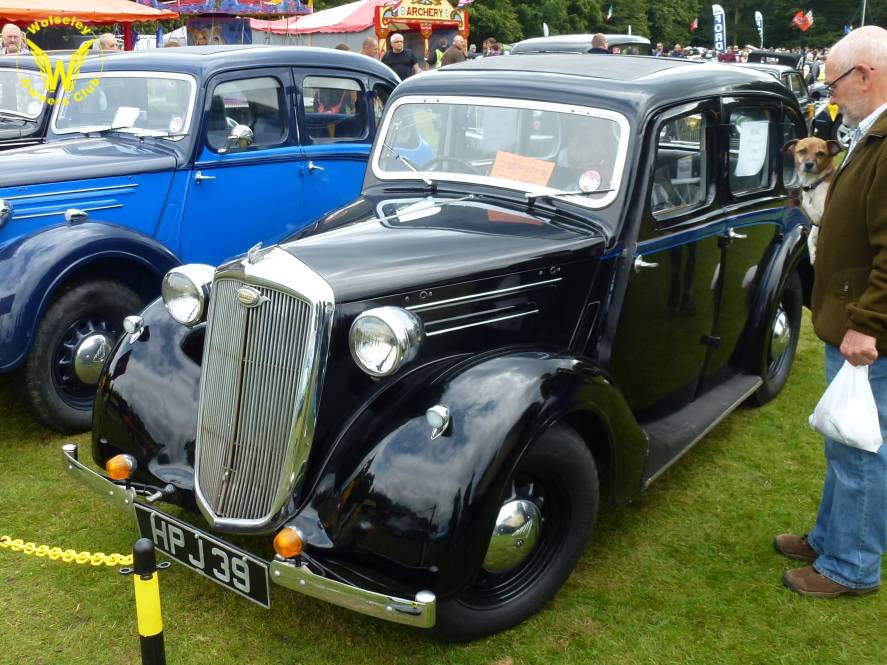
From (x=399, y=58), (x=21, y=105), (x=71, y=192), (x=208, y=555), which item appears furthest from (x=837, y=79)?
(x=399, y=58)

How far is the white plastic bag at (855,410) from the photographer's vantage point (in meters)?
2.79

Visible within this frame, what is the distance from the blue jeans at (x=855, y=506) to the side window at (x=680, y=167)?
946mm

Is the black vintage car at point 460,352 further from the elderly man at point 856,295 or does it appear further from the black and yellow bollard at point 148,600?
the elderly man at point 856,295

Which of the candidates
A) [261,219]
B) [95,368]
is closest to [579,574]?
[95,368]

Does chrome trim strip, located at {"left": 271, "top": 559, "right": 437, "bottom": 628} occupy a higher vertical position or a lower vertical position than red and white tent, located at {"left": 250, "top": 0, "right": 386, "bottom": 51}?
lower

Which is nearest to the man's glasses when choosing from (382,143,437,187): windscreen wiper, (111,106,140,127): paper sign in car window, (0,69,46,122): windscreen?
(382,143,437,187): windscreen wiper

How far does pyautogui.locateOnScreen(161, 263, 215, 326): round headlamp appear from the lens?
3.12m

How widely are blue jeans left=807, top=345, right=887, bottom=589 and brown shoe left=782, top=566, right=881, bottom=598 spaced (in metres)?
0.02

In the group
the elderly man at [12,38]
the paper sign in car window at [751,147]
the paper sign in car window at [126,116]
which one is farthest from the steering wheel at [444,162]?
the elderly man at [12,38]

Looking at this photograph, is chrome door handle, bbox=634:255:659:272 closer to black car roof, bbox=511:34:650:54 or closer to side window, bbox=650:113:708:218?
side window, bbox=650:113:708:218

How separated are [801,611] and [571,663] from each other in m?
0.96

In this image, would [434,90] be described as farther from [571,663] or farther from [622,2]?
[622,2]

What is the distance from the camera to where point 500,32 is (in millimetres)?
45500

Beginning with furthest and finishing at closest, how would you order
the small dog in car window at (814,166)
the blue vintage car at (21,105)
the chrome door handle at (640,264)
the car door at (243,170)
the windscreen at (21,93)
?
the windscreen at (21,93)
the blue vintage car at (21,105)
the car door at (243,170)
the small dog in car window at (814,166)
the chrome door handle at (640,264)
